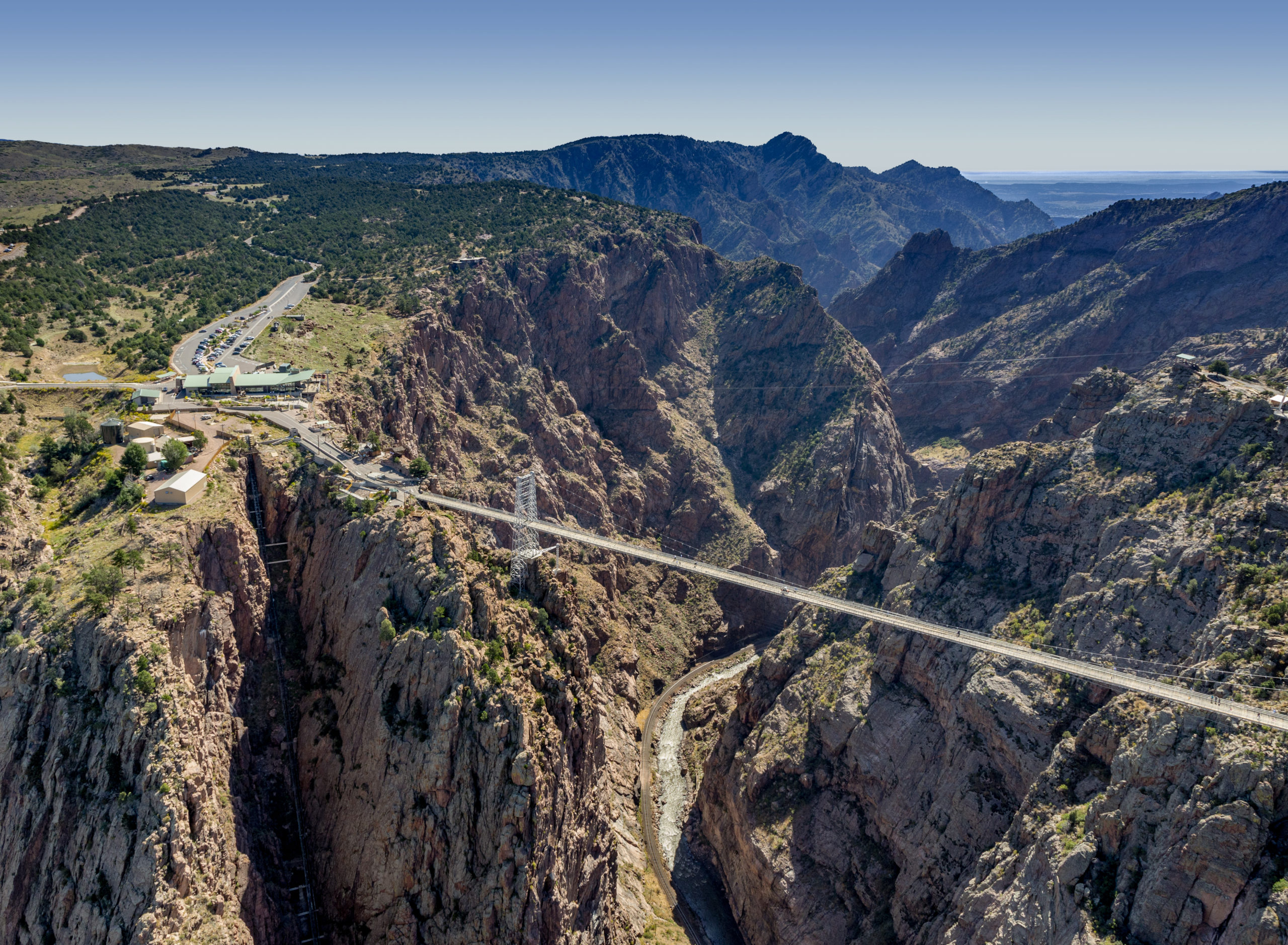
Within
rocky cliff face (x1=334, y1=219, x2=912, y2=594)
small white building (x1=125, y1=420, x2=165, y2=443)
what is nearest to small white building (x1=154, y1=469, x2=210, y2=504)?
small white building (x1=125, y1=420, x2=165, y2=443)

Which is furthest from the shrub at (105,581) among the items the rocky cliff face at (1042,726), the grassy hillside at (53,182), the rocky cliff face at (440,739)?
the grassy hillside at (53,182)

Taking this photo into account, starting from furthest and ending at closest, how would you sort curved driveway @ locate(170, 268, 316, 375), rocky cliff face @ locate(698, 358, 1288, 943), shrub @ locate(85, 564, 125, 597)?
curved driveway @ locate(170, 268, 316, 375) → shrub @ locate(85, 564, 125, 597) → rocky cliff face @ locate(698, 358, 1288, 943)

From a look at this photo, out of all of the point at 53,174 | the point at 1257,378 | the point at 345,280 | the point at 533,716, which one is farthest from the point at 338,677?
the point at 53,174

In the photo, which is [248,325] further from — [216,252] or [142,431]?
[216,252]

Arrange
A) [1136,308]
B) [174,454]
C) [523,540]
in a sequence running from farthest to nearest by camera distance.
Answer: [1136,308] < [523,540] < [174,454]

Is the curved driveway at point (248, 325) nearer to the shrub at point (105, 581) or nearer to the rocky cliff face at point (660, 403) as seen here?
the rocky cliff face at point (660, 403)

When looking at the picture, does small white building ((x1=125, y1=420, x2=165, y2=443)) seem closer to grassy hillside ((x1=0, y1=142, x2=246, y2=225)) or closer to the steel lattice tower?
the steel lattice tower

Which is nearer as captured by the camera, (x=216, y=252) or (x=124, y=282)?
(x=124, y=282)

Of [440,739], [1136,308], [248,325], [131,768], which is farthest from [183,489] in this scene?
[1136,308]
